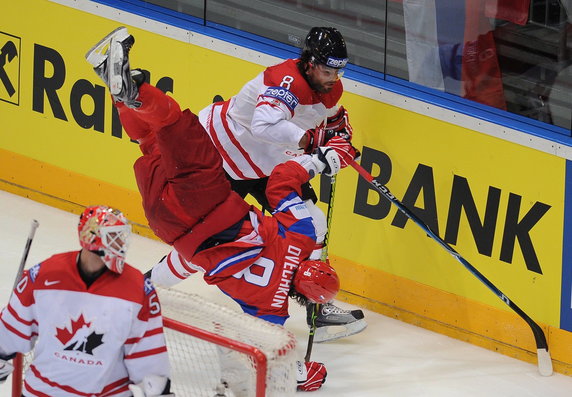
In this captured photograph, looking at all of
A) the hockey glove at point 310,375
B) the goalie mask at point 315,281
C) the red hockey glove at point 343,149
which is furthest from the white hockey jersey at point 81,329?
the red hockey glove at point 343,149

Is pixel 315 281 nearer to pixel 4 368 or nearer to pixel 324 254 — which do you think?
pixel 324 254

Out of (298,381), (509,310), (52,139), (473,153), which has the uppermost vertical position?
(52,139)

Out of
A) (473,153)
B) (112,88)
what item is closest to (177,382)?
(112,88)

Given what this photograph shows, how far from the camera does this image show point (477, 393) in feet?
17.7

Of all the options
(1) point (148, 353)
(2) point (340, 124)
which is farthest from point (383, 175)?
(1) point (148, 353)

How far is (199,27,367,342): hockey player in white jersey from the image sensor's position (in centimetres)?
540

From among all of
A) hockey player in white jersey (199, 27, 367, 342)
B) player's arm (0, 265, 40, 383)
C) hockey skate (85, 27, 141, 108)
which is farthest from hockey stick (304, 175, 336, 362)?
player's arm (0, 265, 40, 383)

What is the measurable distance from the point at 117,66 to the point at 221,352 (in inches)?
45.3

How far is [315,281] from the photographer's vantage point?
506 centimetres

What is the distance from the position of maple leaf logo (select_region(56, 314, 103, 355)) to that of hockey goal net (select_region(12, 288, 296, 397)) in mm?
502

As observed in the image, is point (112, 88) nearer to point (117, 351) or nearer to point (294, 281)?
point (294, 281)

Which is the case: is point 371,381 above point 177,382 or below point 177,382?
above

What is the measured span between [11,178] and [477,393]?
116 inches

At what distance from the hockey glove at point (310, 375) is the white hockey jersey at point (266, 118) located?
891mm
